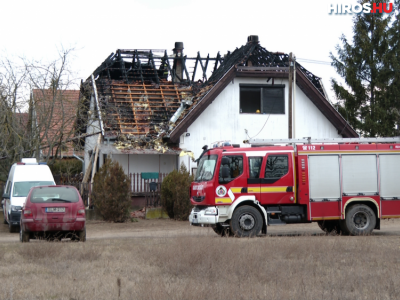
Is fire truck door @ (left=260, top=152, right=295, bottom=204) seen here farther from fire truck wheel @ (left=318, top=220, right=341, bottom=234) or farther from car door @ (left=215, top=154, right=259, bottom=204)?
fire truck wheel @ (left=318, top=220, right=341, bottom=234)

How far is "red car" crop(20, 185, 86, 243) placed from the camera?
15742mm

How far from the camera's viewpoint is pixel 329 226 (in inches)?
756

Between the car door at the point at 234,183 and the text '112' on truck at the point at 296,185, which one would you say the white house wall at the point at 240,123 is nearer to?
the text '112' on truck at the point at 296,185

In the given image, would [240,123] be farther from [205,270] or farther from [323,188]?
[205,270]

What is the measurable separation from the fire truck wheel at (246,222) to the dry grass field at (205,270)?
3.01m

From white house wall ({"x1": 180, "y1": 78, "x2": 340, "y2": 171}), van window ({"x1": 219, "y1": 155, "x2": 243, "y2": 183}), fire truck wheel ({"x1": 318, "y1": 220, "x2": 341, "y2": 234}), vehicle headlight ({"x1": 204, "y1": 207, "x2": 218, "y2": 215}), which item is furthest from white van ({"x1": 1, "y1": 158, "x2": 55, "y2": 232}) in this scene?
fire truck wheel ({"x1": 318, "y1": 220, "x2": 341, "y2": 234})

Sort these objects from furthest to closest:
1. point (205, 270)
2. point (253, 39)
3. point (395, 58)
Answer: point (395, 58) → point (253, 39) → point (205, 270)

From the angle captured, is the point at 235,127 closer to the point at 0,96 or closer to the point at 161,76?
the point at 161,76

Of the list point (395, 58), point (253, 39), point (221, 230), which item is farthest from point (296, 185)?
point (395, 58)

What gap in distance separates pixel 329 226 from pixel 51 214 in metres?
8.60

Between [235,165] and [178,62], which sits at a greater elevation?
[178,62]

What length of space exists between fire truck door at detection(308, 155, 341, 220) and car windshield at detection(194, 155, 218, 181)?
9.21ft

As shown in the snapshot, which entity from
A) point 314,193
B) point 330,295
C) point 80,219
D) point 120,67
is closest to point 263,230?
point 314,193

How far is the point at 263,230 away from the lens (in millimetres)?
17797
